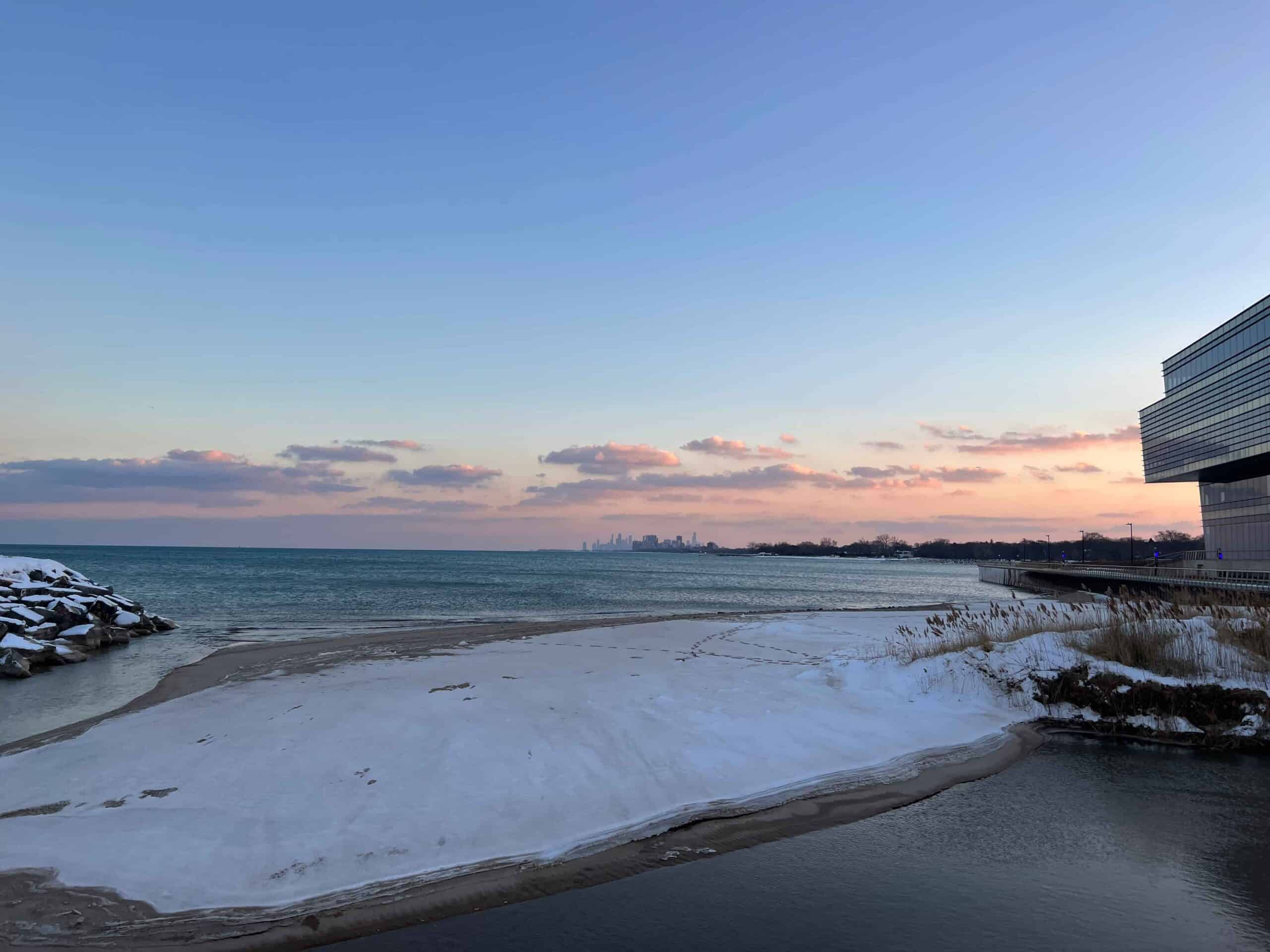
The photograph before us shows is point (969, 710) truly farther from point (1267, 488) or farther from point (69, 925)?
point (1267, 488)

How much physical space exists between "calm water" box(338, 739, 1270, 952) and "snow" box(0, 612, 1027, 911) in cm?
108

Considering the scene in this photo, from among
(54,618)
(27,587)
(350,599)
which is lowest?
(350,599)

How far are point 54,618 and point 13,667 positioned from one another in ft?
22.4

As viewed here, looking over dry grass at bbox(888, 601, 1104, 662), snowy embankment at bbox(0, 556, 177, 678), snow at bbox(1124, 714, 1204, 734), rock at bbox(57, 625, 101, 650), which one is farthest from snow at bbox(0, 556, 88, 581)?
snow at bbox(1124, 714, 1204, 734)

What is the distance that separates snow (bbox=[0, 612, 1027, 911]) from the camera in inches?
269

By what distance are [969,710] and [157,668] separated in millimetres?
20495

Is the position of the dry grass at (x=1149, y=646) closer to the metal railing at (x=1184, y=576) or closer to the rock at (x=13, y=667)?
the rock at (x=13, y=667)

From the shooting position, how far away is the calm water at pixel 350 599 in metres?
17.5

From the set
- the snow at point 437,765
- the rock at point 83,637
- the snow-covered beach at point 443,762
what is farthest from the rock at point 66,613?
the snow at point 437,765

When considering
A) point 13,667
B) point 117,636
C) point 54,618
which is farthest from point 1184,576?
point 54,618

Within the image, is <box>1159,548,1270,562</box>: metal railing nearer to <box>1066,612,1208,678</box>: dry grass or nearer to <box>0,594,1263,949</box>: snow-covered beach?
<box>1066,612,1208,678</box>: dry grass

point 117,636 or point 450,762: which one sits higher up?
point 450,762

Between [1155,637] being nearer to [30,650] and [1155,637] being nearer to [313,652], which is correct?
[313,652]

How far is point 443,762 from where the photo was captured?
30.7 ft
